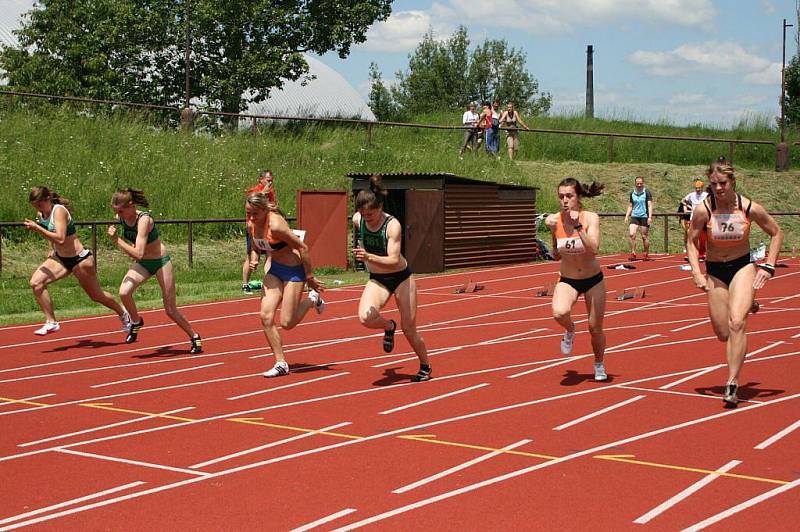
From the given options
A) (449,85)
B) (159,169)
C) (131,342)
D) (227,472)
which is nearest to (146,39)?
(159,169)

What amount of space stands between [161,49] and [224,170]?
11.7 meters

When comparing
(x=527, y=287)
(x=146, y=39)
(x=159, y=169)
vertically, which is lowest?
(x=527, y=287)

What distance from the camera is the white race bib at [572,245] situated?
35.0 feet

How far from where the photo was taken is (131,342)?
14305 mm

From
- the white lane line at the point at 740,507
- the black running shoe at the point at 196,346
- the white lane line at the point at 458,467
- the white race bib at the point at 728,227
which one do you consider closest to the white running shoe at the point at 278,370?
the black running shoe at the point at 196,346

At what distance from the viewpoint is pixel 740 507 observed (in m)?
6.62

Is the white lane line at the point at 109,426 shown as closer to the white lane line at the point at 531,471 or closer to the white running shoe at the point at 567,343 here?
the white lane line at the point at 531,471

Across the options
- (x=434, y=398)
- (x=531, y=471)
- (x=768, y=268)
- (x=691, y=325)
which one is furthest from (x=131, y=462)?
(x=691, y=325)

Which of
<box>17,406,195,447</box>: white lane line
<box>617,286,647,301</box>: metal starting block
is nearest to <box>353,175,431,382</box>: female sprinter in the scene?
<box>17,406,195,447</box>: white lane line

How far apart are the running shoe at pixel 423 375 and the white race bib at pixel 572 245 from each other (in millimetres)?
1750

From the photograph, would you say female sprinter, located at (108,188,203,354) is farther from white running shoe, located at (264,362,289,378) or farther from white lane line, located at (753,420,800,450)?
white lane line, located at (753,420,800,450)

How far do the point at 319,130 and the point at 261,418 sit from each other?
28.9 metres

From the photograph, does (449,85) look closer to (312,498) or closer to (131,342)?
(131,342)

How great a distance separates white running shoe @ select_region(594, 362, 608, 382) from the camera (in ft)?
36.3
